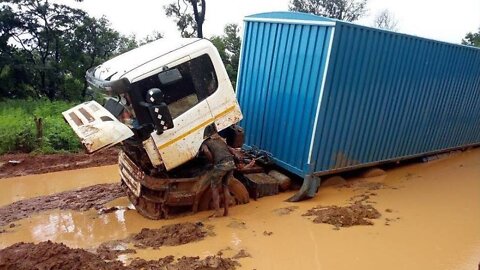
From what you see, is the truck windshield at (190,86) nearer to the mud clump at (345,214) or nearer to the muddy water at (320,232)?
the muddy water at (320,232)

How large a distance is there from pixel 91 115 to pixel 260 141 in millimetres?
3146

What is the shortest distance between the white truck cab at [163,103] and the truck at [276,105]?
0.01m

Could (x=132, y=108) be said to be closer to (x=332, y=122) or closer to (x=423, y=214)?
(x=332, y=122)

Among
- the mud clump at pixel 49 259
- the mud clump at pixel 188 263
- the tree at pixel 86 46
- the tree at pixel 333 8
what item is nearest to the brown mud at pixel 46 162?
the mud clump at pixel 49 259

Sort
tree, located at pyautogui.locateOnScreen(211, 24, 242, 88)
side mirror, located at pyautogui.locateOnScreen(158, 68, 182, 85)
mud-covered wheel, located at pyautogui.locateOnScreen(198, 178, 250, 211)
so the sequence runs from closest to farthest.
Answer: side mirror, located at pyautogui.locateOnScreen(158, 68, 182, 85) → mud-covered wheel, located at pyautogui.locateOnScreen(198, 178, 250, 211) → tree, located at pyautogui.locateOnScreen(211, 24, 242, 88)

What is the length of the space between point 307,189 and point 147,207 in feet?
8.07

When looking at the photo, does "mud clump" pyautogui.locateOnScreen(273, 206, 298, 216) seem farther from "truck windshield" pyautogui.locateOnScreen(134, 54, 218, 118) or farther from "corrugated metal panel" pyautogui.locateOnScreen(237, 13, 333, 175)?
"truck windshield" pyautogui.locateOnScreen(134, 54, 218, 118)

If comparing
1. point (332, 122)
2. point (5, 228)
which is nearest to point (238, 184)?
point (332, 122)

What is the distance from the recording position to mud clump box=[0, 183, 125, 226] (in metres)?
5.98

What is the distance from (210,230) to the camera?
5.34m

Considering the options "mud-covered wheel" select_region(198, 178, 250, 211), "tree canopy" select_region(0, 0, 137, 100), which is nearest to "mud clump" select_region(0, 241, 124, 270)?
"mud-covered wheel" select_region(198, 178, 250, 211)

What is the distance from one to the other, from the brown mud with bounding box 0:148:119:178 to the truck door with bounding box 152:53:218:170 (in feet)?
13.2

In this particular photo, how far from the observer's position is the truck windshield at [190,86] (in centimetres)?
529

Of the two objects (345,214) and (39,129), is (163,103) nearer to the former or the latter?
(345,214)
